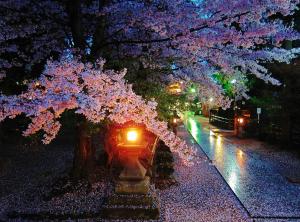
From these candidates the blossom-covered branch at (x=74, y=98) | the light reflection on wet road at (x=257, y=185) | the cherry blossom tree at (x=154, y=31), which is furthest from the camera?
the light reflection on wet road at (x=257, y=185)

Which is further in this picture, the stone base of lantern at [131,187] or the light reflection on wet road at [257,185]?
the light reflection on wet road at [257,185]

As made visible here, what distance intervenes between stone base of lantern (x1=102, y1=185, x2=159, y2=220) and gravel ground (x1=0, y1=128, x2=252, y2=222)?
22 centimetres

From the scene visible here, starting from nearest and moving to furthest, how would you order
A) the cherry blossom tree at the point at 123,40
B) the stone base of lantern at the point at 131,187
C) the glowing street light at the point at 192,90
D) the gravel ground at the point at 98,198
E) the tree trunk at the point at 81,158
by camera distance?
the cherry blossom tree at the point at 123,40 → the gravel ground at the point at 98,198 → the stone base of lantern at the point at 131,187 → the tree trunk at the point at 81,158 → the glowing street light at the point at 192,90

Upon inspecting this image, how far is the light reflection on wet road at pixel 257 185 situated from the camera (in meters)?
7.49

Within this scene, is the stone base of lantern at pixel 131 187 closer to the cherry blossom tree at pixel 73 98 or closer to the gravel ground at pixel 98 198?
the gravel ground at pixel 98 198

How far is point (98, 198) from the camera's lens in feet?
25.9

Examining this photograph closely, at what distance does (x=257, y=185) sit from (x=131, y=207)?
4.23m

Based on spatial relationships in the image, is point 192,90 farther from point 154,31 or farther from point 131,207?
point 131,207

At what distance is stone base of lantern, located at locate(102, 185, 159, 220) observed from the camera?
6840 millimetres

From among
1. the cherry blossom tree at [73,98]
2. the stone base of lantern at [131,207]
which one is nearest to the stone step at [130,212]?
the stone base of lantern at [131,207]

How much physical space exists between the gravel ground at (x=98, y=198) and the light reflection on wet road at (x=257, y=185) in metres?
0.33

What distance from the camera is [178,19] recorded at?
20.3 ft

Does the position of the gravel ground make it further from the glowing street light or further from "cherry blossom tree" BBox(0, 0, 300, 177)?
the glowing street light

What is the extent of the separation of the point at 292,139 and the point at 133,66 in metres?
11.0
